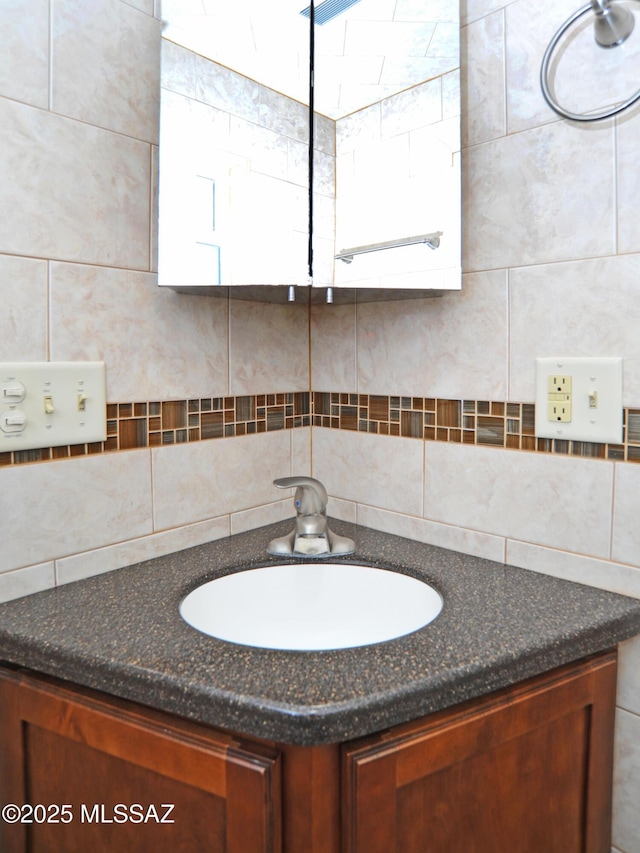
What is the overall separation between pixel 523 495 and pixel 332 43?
0.88 m

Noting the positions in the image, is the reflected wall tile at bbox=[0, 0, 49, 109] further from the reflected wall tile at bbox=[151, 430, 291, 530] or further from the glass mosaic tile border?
the reflected wall tile at bbox=[151, 430, 291, 530]

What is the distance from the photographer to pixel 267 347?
132 cm

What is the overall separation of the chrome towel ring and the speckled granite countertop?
2.50 ft

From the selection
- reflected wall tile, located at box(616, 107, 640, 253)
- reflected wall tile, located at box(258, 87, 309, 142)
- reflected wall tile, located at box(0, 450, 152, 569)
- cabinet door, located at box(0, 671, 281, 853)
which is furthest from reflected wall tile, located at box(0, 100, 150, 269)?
reflected wall tile, located at box(616, 107, 640, 253)

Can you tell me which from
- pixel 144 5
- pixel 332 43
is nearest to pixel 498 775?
pixel 332 43

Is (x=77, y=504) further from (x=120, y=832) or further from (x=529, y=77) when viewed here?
(x=529, y=77)

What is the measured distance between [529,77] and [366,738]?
1.07 m

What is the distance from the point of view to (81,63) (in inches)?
37.7

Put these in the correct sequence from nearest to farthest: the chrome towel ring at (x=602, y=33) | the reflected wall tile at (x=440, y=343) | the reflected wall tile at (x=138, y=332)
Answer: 1. the chrome towel ring at (x=602, y=33)
2. the reflected wall tile at (x=138, y=332)
3. the reflected wall tile at (x=440, y=343)

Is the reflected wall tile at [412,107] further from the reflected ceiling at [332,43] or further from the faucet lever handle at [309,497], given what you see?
the faucet lever handle at [309,497]

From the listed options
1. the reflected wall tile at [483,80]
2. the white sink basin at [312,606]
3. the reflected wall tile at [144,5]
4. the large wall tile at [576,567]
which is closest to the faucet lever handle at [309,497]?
the white sink basin at [312,606]

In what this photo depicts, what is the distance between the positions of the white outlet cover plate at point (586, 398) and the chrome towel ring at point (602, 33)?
1.26ft

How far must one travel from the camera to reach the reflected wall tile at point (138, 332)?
964mm

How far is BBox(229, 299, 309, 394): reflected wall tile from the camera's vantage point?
4.12ft
